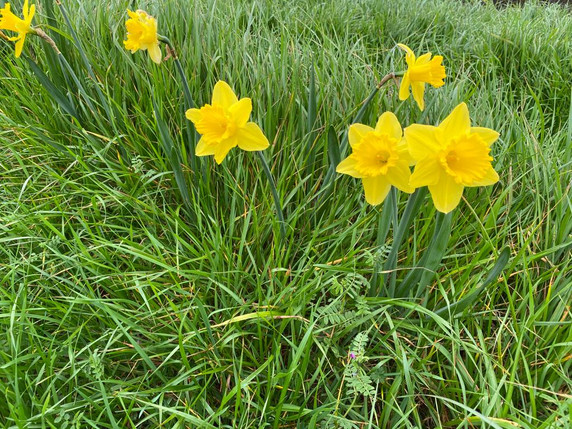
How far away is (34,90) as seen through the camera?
1.99 meters

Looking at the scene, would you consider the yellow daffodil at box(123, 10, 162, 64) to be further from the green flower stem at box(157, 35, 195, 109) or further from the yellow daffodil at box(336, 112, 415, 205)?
the yellow daffodil at box(336, 112, 415, 205)

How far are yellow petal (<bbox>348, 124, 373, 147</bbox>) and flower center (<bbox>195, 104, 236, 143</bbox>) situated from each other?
299mm

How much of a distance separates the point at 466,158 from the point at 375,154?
187 millimetres

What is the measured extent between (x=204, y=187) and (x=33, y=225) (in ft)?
1.98

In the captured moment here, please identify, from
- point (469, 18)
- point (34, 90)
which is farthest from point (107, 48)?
point (469, 18)

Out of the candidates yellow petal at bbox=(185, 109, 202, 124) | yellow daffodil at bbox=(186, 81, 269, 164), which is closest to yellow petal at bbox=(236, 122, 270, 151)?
yellow daffodil at bbox=(186, 81, 269, 164)

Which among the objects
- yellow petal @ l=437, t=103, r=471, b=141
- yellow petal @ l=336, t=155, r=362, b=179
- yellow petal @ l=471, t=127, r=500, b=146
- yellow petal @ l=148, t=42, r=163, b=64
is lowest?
yellow petal @ l=336, t=155, r=362, b=179

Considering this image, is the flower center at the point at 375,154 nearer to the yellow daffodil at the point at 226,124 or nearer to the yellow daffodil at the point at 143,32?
the yellow daffodil at the point at 226,124

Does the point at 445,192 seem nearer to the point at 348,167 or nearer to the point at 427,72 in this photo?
the point at 348,167

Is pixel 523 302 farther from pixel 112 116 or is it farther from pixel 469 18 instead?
pixel 469 18

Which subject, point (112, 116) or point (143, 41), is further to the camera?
point (112, 116)

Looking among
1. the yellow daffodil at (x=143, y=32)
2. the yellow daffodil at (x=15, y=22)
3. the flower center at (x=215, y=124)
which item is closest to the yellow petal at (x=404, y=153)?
the flower center at (x=215, y=124)

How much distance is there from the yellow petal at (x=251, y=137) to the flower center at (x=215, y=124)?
26 millimetres

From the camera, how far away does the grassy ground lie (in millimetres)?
1113
